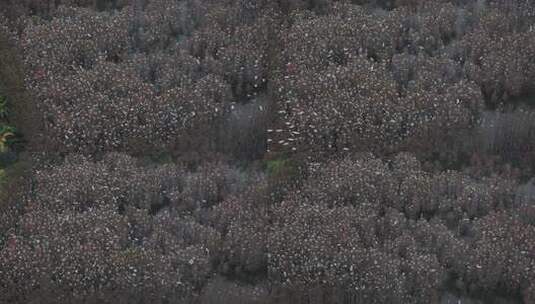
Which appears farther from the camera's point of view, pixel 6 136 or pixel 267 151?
pixel 6 136

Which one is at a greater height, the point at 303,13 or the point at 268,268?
the point at 303,13

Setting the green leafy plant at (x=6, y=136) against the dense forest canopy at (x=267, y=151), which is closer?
the dense forest canopy at (x=267, y=151)

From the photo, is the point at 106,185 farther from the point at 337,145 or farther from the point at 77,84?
Result: the point at 337,145

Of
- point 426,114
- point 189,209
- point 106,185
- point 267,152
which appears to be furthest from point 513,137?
point 106,185

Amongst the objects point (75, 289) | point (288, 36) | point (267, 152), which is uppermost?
point (288, 36)

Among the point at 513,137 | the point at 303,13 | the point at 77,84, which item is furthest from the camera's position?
the point at 303,13

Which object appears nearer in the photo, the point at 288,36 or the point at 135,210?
the point at 135,210

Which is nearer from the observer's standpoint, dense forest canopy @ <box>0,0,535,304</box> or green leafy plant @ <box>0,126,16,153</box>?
dense forest canopy @ <box>0,0,535,304</box>

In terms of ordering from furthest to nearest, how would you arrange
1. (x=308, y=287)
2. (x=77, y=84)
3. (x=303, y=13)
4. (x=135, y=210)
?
(x=303, y=13) < (x=77, y=84) < (x=135, y=210) < (x=308, y=287)
